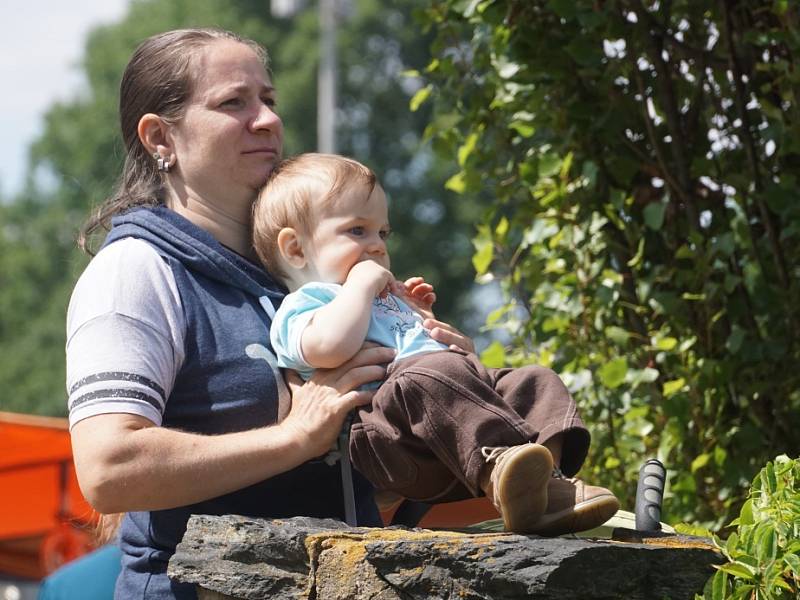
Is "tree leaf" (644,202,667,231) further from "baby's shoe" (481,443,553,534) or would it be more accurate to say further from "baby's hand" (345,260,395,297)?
"baby's shoe" (481,443,553,534)

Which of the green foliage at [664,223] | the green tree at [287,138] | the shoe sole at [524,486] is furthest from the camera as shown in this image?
the green tree at [287,138]

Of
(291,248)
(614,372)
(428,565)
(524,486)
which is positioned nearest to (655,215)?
(614,372)

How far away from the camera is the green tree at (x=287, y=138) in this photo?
1192 inches

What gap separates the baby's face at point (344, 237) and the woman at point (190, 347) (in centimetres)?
15

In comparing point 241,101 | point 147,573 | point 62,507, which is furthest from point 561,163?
point 62,507

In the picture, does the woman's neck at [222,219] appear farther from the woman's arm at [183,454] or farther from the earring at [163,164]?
the woman's arm at [183,454]

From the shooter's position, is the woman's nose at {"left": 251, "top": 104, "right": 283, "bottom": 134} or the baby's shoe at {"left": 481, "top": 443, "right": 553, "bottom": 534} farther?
the woman's nose at {"left": 251, "top": 104, "right": 283, "bottom": 134}

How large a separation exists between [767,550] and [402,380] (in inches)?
30.7

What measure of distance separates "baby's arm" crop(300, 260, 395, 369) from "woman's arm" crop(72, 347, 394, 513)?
0.06 m

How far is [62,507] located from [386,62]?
25.4 metres

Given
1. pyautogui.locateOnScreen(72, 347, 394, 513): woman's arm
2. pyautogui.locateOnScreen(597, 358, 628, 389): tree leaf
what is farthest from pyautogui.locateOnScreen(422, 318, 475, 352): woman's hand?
pyautogui.locateOnScreen(597, 358, 628, 389): tree leaf

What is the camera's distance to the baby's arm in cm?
257

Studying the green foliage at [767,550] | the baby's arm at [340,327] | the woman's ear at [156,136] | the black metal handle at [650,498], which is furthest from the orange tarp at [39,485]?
the green foliage at [767,550]

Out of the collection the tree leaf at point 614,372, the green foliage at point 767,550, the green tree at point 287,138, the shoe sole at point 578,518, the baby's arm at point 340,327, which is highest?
the green tree at point 287,138
